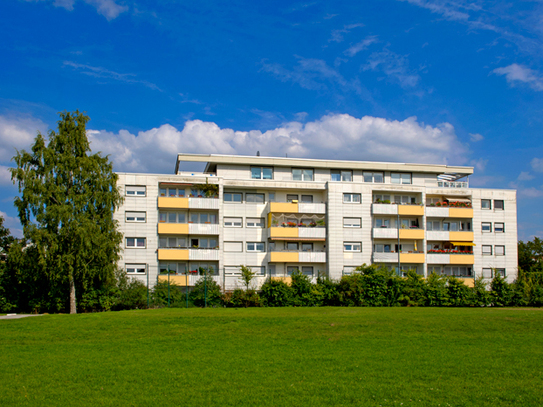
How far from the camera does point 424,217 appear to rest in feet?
164

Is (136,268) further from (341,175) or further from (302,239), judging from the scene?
(341,175)

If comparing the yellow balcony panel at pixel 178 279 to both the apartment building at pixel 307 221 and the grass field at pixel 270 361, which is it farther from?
the grass field at pixel 270 361

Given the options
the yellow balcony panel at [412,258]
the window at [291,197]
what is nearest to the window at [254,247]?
the window at [291,197]

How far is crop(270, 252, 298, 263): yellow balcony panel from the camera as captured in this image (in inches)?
1837

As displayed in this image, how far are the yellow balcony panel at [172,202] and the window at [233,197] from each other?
4857 millimetres

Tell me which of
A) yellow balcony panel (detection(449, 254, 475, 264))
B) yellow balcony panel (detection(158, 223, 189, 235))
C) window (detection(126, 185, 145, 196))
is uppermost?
window (detection(126, 185, 145, 196))

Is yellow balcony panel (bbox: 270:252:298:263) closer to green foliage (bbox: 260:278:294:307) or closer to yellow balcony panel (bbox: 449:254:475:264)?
green foliage (bbox: 260:278:294:307)

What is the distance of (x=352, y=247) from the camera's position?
48531mm

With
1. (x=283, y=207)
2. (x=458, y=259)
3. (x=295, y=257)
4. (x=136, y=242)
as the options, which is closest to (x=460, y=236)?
(x=458, y=259)

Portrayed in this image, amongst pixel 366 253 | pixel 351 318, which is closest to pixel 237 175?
pixel 366 253

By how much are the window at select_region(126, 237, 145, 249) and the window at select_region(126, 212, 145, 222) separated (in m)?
1.68

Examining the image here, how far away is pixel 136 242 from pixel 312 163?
19.7 metres

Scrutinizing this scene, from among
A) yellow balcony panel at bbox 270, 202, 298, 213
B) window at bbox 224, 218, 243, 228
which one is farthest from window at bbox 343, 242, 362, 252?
window at bbox 224, 218, 243, 228

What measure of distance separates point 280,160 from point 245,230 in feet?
27.4
